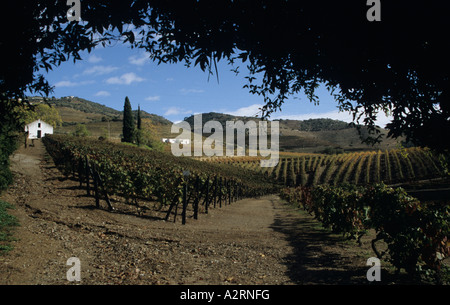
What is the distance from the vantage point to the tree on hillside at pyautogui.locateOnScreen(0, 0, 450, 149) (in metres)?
3.39

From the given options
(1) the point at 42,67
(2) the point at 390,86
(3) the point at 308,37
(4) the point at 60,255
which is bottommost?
(4) the point at 60,255

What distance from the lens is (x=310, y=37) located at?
3857 mm

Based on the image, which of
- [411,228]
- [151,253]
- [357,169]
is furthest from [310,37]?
[357,169]

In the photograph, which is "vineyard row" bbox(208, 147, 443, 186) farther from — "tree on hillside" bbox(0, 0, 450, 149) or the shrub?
"tree on hillside" bbox(0, 0, 450, 149)

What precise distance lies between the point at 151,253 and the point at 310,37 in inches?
219

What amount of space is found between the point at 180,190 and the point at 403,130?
30.6ft

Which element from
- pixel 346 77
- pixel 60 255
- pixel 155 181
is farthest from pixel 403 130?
pixel 155 181

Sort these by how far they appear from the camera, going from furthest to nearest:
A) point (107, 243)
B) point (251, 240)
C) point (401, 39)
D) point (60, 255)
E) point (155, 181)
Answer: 1. point (155, 181)
2. point (251, 240)
3. point (107, 243)
4. point (60, 255)
5. point (401, 39)

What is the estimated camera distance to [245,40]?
3730mm

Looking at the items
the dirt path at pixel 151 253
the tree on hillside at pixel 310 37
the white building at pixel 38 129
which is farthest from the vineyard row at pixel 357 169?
the white building at pixel 38 129

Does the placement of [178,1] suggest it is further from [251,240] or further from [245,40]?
[251,240]

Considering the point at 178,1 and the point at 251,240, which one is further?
the point at 251,240

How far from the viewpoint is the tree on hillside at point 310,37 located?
3.39m

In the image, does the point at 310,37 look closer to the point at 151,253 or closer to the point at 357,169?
the point at 151,253
